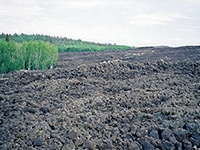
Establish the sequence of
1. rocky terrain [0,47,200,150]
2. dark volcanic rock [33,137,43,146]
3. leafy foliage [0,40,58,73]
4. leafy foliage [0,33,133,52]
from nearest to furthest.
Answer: dark volcanic rock [33,137,43,146]
rocky terrain [0,47,200,150]
leafy foliage [0,40,58,73]
leafy foliage [0,33,133,52]

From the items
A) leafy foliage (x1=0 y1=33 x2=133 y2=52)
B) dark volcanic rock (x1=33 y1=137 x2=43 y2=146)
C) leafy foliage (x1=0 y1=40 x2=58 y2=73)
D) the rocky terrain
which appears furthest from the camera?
leafy foliage (x1=0 y1=33 x2=133 y2=52)

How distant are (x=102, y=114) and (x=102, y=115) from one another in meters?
0.11

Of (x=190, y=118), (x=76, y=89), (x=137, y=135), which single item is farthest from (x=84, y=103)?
(x=190, y=118)

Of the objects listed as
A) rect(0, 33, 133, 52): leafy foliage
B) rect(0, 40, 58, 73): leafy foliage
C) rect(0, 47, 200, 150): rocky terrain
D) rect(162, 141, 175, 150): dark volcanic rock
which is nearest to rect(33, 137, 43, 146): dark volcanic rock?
rect(0, 47, 200, 150): rocky terrain

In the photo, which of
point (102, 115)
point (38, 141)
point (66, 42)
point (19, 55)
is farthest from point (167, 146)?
point (66, 42)

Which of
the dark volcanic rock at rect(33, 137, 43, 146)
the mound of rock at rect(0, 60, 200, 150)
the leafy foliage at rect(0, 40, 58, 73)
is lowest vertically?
the dark volcanic rock at rect(33, 137, 43, 146)

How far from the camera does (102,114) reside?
6.45m

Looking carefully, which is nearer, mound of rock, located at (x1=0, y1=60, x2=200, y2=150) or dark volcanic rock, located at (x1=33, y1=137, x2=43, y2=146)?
dark volcanic rock, located at (x1=33, y1=137, x2=43, y2=146)

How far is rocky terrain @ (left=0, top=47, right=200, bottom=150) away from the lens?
4887mm

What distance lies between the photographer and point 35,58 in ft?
66.7

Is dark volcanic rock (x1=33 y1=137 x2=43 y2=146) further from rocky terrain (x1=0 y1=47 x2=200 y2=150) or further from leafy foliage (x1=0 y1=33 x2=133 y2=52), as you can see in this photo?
leafy foliage (x1=0 y1=33 x2=133 y2=52)

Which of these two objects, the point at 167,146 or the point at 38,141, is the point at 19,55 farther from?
the point at 167,146

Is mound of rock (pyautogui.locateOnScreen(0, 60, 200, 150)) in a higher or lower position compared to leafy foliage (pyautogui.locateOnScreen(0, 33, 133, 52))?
lower

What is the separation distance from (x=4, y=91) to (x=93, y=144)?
6375 mm
